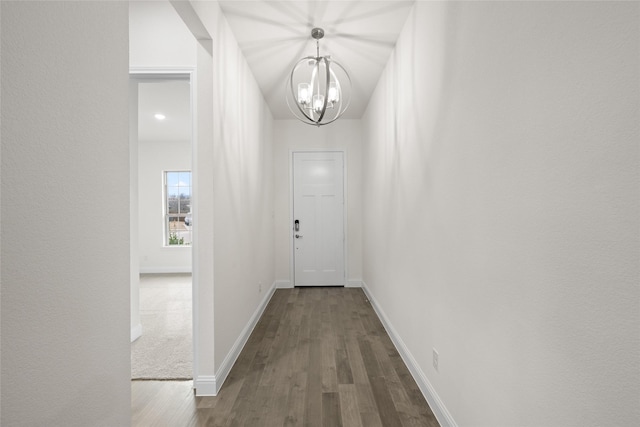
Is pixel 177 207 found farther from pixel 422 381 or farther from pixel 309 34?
pixel 422 381

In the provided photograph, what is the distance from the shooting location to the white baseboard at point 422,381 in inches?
73.1

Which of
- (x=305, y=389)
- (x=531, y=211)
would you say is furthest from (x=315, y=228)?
(x=531, y=211)

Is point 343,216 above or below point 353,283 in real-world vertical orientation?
above

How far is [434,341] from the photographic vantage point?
206 centimetres

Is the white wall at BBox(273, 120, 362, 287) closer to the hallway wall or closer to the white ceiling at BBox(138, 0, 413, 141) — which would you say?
the white ceiling at BBox(138, 0, 413, 141)

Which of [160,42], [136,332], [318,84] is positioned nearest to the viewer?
[318,84]

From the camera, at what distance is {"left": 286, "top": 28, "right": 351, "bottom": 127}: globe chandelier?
259 cm

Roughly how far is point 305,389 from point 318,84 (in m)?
2.21

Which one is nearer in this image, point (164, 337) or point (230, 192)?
point (230, 192)

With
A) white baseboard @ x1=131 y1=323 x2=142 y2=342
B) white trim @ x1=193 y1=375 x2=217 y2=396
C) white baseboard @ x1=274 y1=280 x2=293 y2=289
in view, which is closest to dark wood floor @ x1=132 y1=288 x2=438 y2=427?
white trim @ x1=193 y1=375 x2=217 y2=396

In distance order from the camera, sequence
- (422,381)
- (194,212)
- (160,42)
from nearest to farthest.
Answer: (422,381) → (194,212) → (160,42)

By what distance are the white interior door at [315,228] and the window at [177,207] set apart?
3212mm

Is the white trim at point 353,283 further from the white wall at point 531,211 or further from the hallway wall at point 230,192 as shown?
the white wall at point 531,211

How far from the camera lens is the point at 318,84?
99.0 inches
